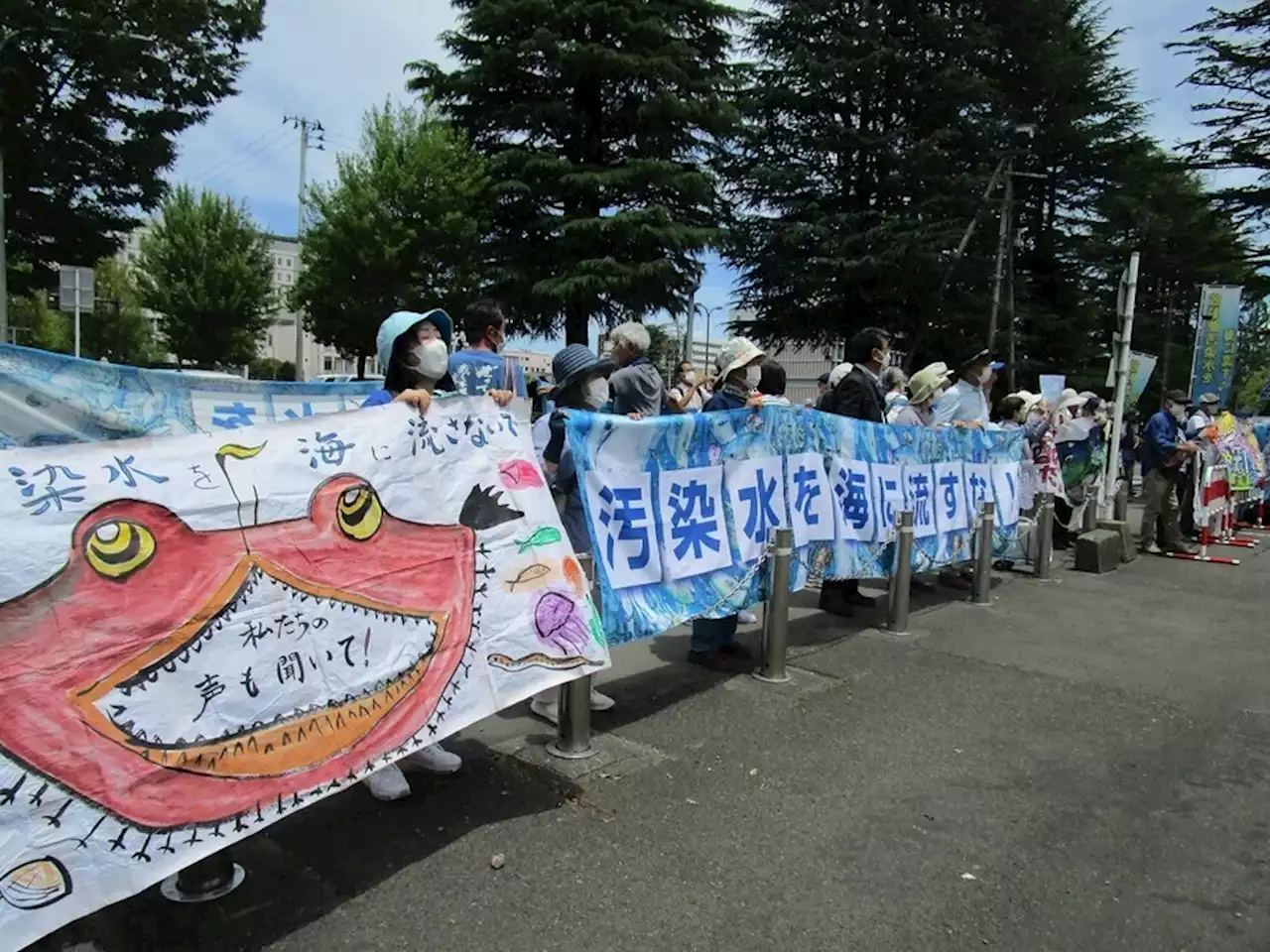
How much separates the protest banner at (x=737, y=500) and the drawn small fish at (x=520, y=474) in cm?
35

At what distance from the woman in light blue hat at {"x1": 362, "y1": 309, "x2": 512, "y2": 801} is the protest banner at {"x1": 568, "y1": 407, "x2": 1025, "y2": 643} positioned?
2.46 feet

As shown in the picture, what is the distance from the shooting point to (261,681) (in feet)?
9.03

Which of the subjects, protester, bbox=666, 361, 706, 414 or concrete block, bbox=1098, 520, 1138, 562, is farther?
concrete block, bbox=1098, 520, 1138, 562

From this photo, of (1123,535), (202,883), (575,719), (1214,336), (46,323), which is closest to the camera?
(202,883)

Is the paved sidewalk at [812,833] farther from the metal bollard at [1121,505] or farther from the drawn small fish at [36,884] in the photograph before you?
the metal bollard at [1121,505]

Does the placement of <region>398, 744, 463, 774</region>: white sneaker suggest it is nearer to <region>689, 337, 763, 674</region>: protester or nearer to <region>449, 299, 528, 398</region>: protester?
<region>689, 337, 763, 674</region>: protester

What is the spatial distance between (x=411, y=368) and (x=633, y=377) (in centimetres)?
174

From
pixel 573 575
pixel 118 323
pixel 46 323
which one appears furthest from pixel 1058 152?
pixel 46 323

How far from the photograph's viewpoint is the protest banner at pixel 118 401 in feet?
10.3

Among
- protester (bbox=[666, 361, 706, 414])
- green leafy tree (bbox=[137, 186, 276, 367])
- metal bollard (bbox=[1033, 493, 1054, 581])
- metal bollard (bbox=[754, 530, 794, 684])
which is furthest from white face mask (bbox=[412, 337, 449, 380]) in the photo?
green leafy tree (bbox=[137, 186, 276, 367])

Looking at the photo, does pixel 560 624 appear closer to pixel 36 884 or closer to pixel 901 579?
pixel 36 884

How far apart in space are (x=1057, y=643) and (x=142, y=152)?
57.7 ft

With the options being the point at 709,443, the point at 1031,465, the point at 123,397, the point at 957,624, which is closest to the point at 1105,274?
the point at 1031,465

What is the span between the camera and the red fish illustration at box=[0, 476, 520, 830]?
234cm
